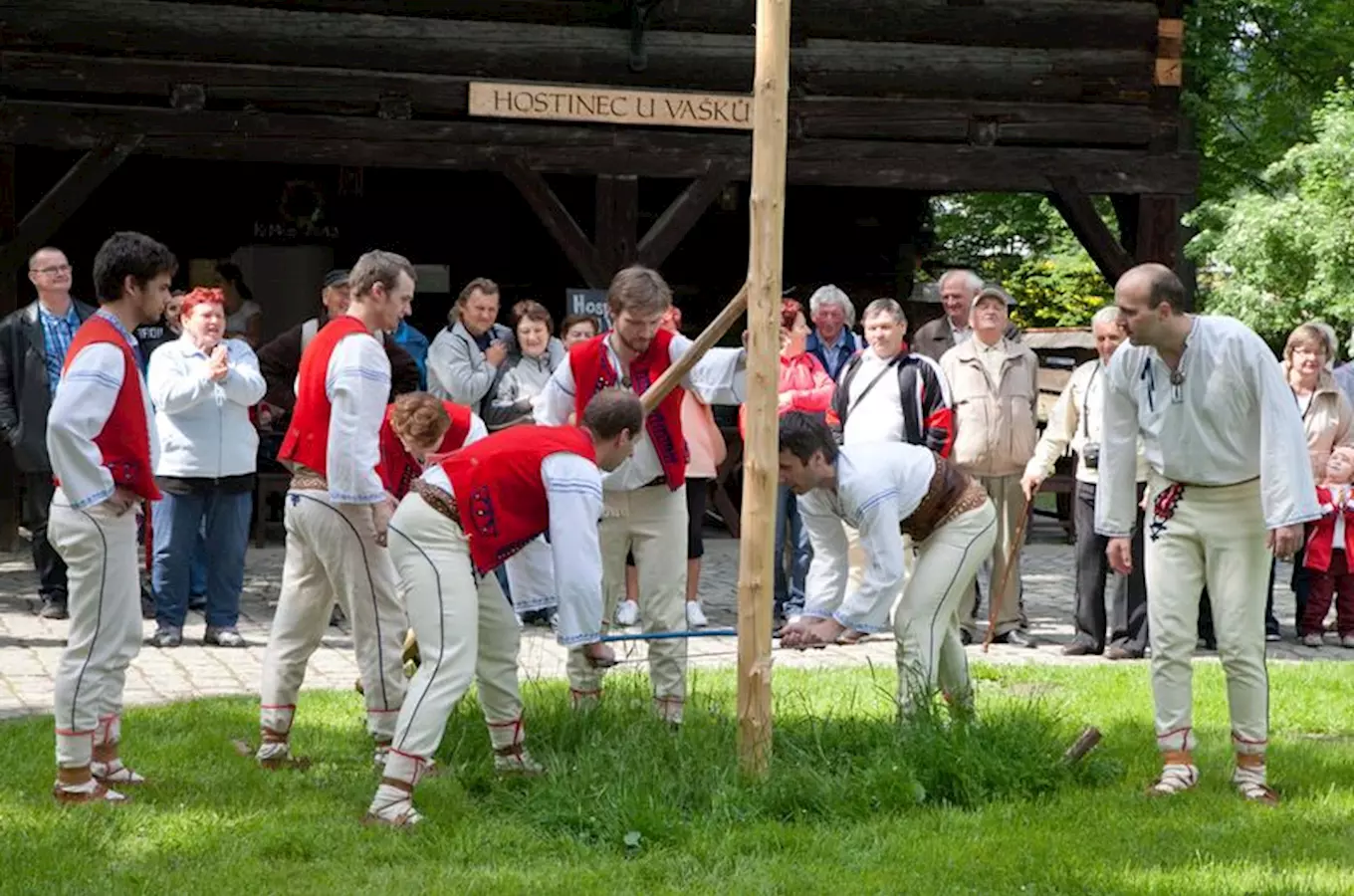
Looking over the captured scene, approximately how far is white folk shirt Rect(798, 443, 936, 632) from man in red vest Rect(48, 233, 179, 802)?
2179 mm

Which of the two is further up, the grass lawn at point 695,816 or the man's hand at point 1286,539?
the man's hand at point 1286,539

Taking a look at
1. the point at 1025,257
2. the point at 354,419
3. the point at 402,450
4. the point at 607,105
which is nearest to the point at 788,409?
the point at 402,450

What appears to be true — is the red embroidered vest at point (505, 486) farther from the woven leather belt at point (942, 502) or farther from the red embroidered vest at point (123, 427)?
the woven leather belt at point (942, 502)

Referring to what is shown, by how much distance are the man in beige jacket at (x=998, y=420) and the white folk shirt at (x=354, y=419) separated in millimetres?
4354

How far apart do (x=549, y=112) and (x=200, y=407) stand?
498cm

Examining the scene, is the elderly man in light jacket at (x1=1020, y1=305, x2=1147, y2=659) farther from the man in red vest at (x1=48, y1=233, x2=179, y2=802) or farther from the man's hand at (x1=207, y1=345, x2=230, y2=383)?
the man in red vest at (x1=48, y1=233, x2=179, y2=802)

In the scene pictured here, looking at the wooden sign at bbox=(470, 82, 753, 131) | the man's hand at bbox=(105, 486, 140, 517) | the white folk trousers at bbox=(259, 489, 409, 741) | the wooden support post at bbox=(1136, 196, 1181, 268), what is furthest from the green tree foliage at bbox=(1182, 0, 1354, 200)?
the man's hand at bbox=(105, 486, 140, 517)

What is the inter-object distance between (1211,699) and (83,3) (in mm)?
9066

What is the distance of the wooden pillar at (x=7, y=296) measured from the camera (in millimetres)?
13320

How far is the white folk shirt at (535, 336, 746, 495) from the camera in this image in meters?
7.19

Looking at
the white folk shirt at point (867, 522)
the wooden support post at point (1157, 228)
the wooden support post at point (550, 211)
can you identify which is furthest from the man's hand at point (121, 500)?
the wooden support post at point (1157, 228)

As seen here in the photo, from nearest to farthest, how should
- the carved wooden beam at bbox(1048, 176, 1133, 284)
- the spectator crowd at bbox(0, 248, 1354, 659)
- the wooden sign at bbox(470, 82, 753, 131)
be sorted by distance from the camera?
1. the spectator crowd at bbox(0, 248, 1354, 659)
2. the wooden sign at bbox(470, 82, 753, 131)
3. the carved wooden beam at bbox(1048, 176, 1133, 284)

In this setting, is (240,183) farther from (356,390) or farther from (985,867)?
(985,867)

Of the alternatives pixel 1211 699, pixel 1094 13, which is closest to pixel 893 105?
pixel 1094 13
